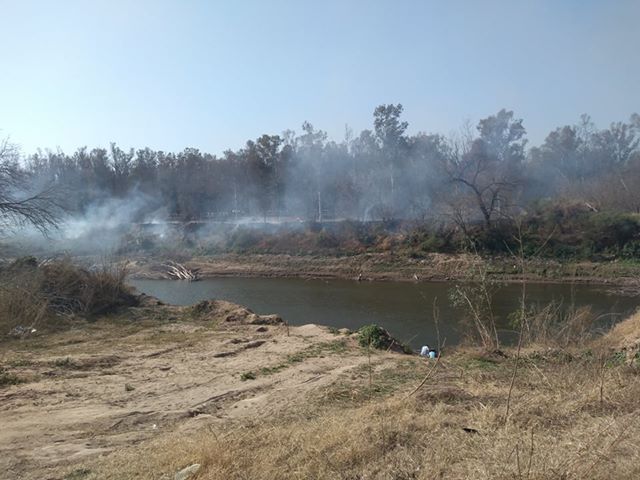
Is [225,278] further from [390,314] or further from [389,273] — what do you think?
[390,314]

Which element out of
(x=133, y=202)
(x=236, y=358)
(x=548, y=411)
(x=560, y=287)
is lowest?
(x=560, y=287)

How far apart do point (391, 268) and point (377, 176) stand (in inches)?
580

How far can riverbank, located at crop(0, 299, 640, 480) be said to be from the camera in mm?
4996

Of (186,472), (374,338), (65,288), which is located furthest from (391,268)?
(186,472)

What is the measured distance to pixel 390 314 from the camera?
82.4 ft

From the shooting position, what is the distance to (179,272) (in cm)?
4472

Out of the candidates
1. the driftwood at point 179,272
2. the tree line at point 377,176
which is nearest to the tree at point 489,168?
the tree line at point 377,176

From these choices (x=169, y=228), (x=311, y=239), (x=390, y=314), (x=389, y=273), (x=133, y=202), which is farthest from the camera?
(x=133, y=202)

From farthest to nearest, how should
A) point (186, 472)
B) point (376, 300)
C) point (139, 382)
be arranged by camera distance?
1. point (376, 300)
2. point (139, 382)
3. point (186, 472)

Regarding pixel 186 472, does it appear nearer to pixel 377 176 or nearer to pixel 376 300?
pixel 376 300

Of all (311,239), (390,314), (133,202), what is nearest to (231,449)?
(390,314)

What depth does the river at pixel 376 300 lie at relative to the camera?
72.1ft

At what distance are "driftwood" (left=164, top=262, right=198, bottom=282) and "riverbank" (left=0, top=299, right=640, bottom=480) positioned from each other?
28.7 meters

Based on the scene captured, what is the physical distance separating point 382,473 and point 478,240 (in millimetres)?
38141
